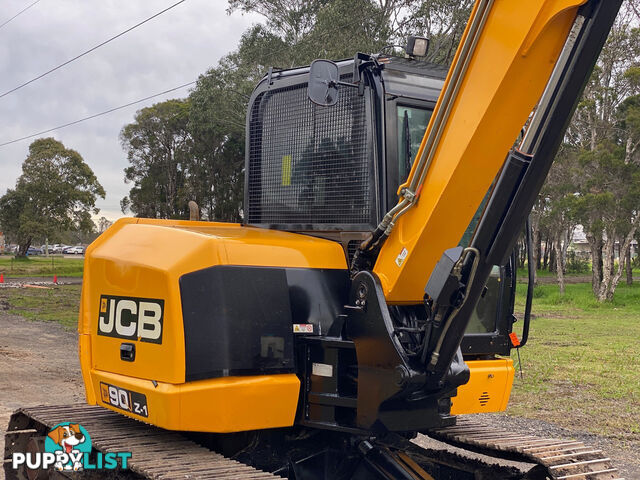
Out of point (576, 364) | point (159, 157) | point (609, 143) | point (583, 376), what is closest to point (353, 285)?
point (583, 376)

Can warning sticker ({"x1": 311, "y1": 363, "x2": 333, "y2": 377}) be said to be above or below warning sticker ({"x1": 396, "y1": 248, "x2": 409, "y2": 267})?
below

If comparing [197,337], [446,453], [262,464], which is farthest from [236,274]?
[446,453]

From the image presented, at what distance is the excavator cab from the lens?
177 inches

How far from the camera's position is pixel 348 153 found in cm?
466

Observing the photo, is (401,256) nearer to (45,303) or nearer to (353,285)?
(353,285)

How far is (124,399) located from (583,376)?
347 inches

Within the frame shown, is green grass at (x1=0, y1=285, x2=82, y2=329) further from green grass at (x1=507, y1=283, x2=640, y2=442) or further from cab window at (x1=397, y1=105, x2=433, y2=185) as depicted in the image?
cab window at (x1=397, y1=105, x2=433, y2=185)

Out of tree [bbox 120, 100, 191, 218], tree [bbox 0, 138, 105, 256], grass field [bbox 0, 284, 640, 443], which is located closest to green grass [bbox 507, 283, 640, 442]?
grass field [bbox 0, 284, 640, 443]

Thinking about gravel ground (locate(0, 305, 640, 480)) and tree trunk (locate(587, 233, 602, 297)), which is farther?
tree trunk (locate(587, 233, 602, 297))

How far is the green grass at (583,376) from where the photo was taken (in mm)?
8731

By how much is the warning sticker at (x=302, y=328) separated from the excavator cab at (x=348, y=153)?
0.54 metres

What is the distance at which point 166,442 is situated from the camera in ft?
14.5

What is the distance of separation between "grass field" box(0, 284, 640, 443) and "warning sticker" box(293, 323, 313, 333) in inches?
194

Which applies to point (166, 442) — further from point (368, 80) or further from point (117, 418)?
point (368, 80)
